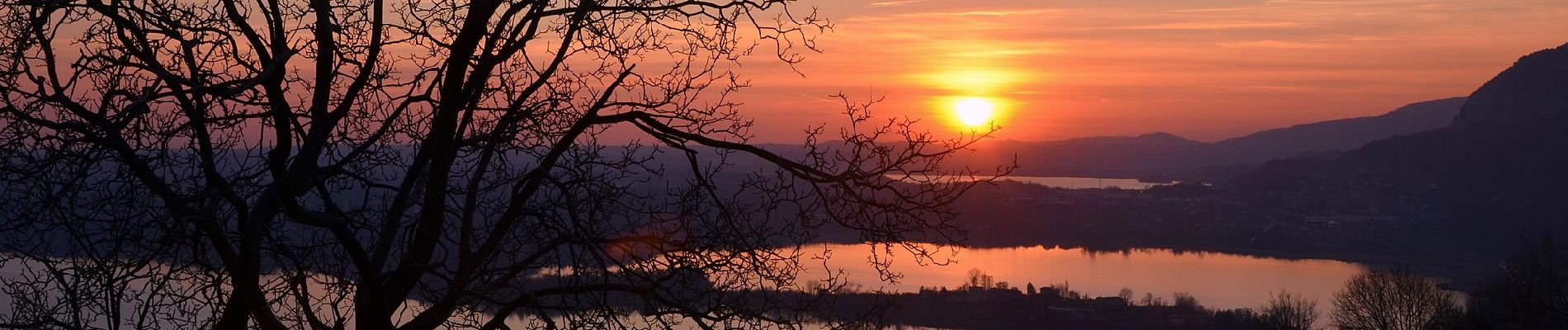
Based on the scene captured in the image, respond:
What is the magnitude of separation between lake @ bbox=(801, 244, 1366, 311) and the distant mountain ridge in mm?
62906

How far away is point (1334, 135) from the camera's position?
16425 centimetres

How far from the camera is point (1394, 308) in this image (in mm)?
26906

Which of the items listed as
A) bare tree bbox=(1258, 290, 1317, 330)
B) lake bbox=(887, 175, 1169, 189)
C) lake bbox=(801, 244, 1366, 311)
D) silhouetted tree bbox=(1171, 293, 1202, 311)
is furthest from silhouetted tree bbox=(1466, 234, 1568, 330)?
lake bbox=(887, 175, 1169, 189)

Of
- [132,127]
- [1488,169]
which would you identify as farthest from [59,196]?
[1488,169]

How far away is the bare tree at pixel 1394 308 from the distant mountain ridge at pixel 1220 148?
92.2m

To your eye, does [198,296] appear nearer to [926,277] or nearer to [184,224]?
[184,224]

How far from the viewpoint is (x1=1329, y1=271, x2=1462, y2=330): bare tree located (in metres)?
25.1

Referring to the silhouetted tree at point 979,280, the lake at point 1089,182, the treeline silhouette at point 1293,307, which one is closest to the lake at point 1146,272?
the silhouetted tree at point 979,280

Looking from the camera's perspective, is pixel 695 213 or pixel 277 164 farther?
pixel 695 213

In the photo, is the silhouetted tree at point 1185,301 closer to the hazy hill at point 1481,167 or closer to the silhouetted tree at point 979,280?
the silhouetted tree at point 979,280

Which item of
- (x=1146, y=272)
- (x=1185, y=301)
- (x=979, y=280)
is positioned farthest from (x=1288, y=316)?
(x=1146, y=272)

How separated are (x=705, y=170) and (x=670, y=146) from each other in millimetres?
151

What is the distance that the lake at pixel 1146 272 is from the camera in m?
40.6

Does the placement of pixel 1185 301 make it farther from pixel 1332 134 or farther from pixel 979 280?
pixel 1332 134
